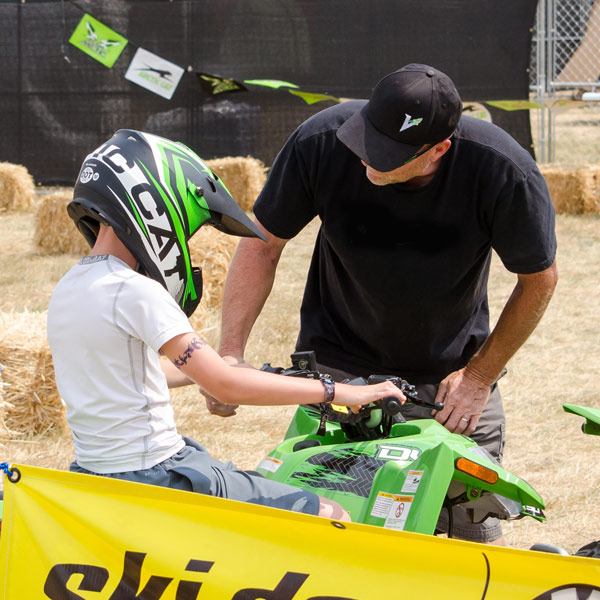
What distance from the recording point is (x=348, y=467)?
2.89 meters

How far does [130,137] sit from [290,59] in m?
13.0

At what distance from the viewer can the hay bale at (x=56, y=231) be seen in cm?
1160

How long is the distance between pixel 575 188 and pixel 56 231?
7307mm

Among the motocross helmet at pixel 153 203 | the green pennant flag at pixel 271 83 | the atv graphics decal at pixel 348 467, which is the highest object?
the motocross helmet at pixel 153 203

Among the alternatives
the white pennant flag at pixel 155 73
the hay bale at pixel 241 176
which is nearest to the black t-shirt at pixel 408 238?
the hay bale at pixel 241 176


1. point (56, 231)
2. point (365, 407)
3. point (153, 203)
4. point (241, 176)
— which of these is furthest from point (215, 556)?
point (241, 176)

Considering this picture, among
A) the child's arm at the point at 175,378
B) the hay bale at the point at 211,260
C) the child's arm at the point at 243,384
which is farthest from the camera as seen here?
the hay bale at the point at 211,260

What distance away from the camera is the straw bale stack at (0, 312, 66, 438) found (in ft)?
19.3

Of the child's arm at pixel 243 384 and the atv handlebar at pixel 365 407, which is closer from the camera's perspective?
the child's arm at pixel 243 384

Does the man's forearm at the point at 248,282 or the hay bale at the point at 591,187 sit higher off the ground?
the man's forearm at the point at 248,282

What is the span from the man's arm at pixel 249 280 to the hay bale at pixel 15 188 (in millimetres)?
11206

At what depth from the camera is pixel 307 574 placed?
2350 mm

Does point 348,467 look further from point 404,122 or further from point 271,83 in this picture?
point 271,83

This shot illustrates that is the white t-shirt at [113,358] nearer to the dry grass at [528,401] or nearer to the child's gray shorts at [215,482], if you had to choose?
the child's gray shorts at [215,482]
